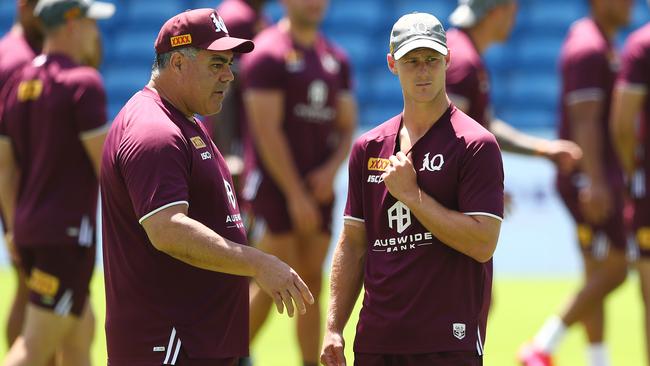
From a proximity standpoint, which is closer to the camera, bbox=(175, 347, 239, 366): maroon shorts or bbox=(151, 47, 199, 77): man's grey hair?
bbox=(175, 347, 239, 366): maroon shorts

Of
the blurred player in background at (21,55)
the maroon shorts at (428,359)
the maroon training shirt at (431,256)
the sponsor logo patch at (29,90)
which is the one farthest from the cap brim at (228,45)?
the blurred player in background at (21,55)

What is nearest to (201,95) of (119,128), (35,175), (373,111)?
(119,128)

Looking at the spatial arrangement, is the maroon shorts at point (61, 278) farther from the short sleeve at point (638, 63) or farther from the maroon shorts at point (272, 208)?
the short sleeve at point (638, 63)

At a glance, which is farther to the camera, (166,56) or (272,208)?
(272,208)

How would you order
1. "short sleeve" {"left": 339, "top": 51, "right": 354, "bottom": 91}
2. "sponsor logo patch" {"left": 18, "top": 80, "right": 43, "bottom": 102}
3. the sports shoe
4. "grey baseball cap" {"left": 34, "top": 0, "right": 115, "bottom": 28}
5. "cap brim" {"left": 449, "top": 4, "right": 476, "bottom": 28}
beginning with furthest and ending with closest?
"short sleeve" {"left": 339, "top": 51, "right": 354, "bottom": 91} → the sports shoe → "cap brim" {"left": 449, "top": 4, "right": 476, "bottom": 28} → "grey baseball cap" {"left": 34, "top": 0, "right": 115, "bottom": 28} → "sponsor logo patch" {"left": 18, "top": 80, "right": 43, "bottom": 102}

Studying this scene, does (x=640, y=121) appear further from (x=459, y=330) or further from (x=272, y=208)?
(x=459, y=330)

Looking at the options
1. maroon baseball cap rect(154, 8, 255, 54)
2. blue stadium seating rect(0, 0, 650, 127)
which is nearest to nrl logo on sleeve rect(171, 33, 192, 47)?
maroon baseball cap rect(154, 8, 255, 54)

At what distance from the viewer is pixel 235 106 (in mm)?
8492

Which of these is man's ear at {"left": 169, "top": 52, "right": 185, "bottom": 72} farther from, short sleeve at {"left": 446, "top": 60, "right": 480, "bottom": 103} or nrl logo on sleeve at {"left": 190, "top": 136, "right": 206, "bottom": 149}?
short sleeve at {"left": 446, "top": 60, "right": 480, "bottom": 103}

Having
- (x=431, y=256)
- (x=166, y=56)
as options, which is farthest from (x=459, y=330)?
(x=166, y=56)

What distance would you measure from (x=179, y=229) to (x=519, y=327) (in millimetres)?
6082

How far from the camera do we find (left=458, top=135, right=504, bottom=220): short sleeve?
4.18 metres

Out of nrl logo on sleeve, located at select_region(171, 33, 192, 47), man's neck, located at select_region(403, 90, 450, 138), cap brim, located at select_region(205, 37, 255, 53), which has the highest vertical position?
nrl logo on sleeve, located at select_region(171, 33, 192, 47)

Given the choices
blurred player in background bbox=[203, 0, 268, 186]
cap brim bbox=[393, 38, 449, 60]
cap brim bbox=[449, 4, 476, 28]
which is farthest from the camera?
blurred player in background bbox=[203, 0, 268, 186]
